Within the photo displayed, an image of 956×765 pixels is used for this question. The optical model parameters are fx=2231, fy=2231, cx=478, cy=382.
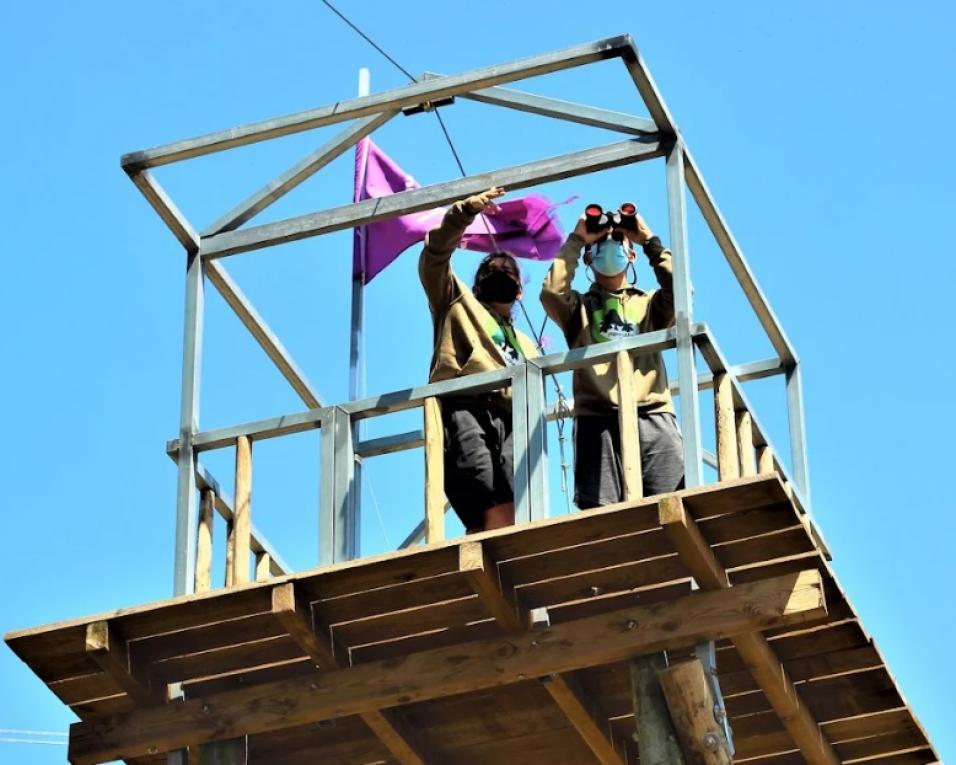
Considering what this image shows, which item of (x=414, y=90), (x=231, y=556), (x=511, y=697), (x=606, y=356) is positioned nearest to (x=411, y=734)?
(x=511, y=697)

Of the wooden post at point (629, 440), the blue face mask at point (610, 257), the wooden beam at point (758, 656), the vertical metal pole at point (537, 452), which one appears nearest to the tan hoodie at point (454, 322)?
the vertical metal pole at point (537, 452)

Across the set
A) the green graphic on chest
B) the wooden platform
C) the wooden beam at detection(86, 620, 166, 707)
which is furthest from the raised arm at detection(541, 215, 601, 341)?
the wooden beam at detection(86, 620, 166, 707)

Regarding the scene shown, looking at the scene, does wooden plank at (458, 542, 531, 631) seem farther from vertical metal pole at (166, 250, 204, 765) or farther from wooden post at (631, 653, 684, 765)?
vertical metal pole at (166, 250, 204, 765)

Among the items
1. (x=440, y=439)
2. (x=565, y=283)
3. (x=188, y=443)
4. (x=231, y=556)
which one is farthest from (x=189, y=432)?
(x=565, y=283)

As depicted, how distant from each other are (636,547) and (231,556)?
223cm

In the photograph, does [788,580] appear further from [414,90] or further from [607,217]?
[414,90]

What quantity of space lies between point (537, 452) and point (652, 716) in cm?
138

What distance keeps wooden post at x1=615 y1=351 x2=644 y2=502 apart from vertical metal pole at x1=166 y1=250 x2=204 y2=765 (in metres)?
2.32

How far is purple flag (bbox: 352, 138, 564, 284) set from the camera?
1357 centimetres

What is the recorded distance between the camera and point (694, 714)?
412 inches

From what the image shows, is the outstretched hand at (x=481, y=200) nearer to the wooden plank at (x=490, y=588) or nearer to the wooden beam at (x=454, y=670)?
the wooden plank at (x=490, y=588)

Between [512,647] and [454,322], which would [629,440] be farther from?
[454,322]

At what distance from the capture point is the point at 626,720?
11.8 meters

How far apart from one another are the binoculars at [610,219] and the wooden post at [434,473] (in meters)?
1.26
